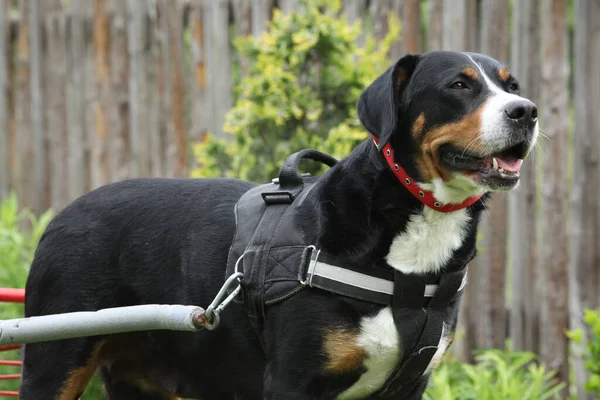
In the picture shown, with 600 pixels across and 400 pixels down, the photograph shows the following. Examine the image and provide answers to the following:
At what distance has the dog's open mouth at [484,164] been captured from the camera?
2.94 meters

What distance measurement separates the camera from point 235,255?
3172 millimetres

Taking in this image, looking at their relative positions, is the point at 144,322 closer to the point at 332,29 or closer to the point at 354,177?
the point at 354,177

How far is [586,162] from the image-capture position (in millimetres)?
4980

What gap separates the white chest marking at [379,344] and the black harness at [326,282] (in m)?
0.03

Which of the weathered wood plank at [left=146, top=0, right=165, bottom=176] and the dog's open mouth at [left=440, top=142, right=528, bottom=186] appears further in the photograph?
the weathered wood plank at [left=146, top=0, right=165, bottom=176]

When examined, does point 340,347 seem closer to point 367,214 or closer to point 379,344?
point 379,344

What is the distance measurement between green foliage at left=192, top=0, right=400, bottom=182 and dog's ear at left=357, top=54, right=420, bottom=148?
1919mm

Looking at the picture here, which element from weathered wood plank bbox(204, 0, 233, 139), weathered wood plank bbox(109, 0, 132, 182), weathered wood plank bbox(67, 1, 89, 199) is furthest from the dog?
weathered wood plank bbox(67, 1, 89, 199)

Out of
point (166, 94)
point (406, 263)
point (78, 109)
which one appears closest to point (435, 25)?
point (166, 94)

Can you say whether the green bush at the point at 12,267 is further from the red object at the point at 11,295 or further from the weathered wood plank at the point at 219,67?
the weathered wood plank at the point at 219,67

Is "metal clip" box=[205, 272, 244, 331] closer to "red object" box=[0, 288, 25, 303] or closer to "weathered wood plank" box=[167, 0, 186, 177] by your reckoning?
"red object" box=[0, 288, 25, 303]

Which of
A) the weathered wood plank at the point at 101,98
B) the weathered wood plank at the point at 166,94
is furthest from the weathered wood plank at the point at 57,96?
the weathered wood plank at the point at 166,94

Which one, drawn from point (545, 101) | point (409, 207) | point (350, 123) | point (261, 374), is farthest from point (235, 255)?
point (545, 101)

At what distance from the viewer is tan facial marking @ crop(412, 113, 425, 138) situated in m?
3.03
